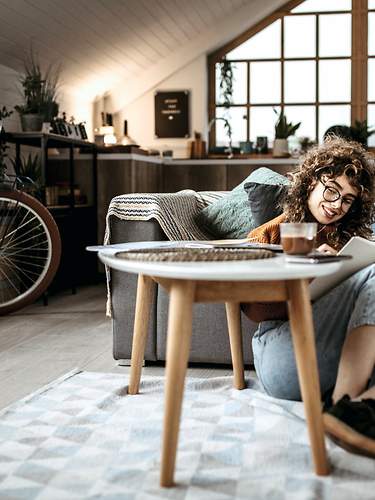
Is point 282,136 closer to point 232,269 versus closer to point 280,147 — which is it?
point 280,147

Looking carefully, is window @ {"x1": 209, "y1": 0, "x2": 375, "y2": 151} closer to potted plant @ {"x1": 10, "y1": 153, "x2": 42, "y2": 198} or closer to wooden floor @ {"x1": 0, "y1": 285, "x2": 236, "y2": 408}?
potted plant @ {"x1": 10, "y1": 153, "x2": 42, "y2": 198}

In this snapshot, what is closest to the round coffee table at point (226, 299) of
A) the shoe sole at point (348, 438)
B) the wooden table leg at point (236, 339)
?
the shoe sole at point (348, 438)

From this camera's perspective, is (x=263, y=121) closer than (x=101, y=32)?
No

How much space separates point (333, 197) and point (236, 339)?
22.9 inches

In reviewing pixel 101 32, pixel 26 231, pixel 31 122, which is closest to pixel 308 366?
pixel 26 231

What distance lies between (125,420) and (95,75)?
4957 millimetres

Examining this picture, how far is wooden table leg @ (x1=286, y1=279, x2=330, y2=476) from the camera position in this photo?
1.74 meters

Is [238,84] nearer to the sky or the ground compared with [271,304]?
nearer to the sky

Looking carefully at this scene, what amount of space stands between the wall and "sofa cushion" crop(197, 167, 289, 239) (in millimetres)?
4382

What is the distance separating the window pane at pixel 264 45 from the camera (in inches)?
307

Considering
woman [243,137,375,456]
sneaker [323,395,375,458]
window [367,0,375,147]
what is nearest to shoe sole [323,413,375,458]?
sneaker [323,395,375,458]

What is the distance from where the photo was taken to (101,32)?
5.83 m

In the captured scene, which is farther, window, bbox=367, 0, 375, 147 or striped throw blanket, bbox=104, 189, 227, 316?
window, bbox=367, 0, 375, 147

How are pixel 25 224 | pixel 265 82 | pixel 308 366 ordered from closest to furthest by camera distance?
pixel 308 366
pixel 25 224
pixel 265 82
